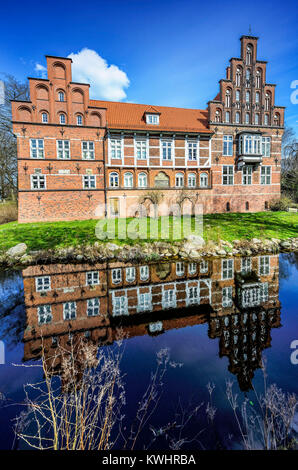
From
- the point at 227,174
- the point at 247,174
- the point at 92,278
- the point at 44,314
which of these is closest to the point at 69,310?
the point at 44,314

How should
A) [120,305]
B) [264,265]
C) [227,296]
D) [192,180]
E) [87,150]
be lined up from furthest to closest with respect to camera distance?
[192,180] → [87,150] → [264,265] → [227,296] → [120,305]

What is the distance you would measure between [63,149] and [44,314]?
16.3 metres

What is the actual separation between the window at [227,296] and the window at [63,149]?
56.6ft

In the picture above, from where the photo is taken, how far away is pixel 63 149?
1870cm

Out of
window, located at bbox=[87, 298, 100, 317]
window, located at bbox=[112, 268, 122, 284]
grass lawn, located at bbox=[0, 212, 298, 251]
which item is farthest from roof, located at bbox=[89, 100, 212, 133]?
window, located at bbox=[87, 298, 100, 317]

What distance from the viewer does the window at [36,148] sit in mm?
18000

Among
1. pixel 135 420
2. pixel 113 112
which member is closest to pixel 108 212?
pixel 113 112

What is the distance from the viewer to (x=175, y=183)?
2136cm

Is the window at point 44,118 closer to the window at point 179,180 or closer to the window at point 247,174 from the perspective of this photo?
the window at point 179,180

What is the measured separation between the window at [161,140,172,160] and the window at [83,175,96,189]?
713cm

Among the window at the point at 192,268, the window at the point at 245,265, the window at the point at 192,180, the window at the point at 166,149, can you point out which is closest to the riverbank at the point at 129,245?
the window at the point at 245,265

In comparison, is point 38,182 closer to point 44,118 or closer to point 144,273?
point 44,118

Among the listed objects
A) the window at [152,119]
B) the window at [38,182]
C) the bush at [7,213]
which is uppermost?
the window at [152,119]
